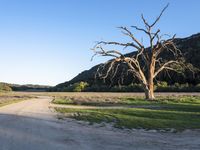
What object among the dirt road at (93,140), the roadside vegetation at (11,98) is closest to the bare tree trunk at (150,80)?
the roadside vegetation at (11,98)

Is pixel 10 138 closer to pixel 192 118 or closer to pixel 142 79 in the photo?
pixel 192 118

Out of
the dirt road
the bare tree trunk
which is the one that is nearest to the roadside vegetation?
the bare tree trunk

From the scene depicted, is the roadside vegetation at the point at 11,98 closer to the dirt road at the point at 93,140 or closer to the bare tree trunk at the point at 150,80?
the bare tree trunk at the point at 150,80

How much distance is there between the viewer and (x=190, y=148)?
42.2 feet

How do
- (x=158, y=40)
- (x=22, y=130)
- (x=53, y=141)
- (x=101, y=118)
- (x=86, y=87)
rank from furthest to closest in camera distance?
(x=86, y=87) → (x=158, y=40) → (x=101, y=118) → (x=22, y=130) → (x=53, y=141)

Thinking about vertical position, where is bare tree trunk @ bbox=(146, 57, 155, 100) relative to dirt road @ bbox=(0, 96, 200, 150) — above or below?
above

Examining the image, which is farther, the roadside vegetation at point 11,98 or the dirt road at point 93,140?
the roadside vegetation at point 11,98

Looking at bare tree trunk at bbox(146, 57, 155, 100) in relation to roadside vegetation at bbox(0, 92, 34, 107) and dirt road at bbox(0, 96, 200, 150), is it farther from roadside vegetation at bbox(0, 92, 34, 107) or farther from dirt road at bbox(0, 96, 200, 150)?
dirt road at bbox(0, 96, 200, 150)

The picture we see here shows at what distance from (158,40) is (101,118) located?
78.2ft

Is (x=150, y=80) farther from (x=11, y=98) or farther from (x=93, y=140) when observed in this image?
(x=93, y=140)

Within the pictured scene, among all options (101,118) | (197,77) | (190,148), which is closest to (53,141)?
(190,148)

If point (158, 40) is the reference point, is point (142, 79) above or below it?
below

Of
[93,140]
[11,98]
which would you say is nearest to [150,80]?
[11,98]

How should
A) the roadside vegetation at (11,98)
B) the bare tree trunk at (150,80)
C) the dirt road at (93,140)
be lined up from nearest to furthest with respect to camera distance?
the dirt road at (93,140)
the roadside vegetation at (11,98)
the bare tree trunk at (150,80)
